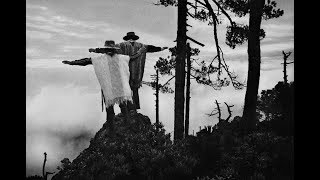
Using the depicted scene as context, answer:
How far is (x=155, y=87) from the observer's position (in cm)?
2781

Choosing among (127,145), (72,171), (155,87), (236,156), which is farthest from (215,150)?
(155,87)

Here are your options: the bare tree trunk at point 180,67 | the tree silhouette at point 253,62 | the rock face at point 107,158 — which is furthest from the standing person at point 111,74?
the tree silhouette at point 253,62

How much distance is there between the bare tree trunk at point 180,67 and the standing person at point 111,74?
305cm

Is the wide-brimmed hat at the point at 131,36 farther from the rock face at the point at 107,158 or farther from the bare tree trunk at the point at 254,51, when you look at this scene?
the bare tree trunk at the point at 254,51

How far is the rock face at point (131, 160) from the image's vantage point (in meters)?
9.80

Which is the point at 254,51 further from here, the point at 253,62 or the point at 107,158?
the point at 107,158

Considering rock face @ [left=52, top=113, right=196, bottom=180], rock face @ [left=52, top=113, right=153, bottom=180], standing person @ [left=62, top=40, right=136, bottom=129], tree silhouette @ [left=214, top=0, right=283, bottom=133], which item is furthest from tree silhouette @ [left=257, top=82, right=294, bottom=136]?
standing person @ [left=62, top=40, right=136, bottom=129]

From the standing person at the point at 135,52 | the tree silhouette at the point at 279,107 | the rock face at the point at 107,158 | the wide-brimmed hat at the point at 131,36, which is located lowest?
the rock face at the point at 107,158

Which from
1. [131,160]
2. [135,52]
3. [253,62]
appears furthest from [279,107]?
Result: [131,160]

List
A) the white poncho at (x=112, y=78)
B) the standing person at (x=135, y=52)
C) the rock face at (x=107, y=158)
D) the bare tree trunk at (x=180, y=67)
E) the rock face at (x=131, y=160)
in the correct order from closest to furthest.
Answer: the rock face at (x=131, y=160)
the rock face at (x=107, y=158)
the white poncho at (x=112, y=78)
the standing person at (x=135, y=52)
the bare tree trunk at (x=180, y=67)
